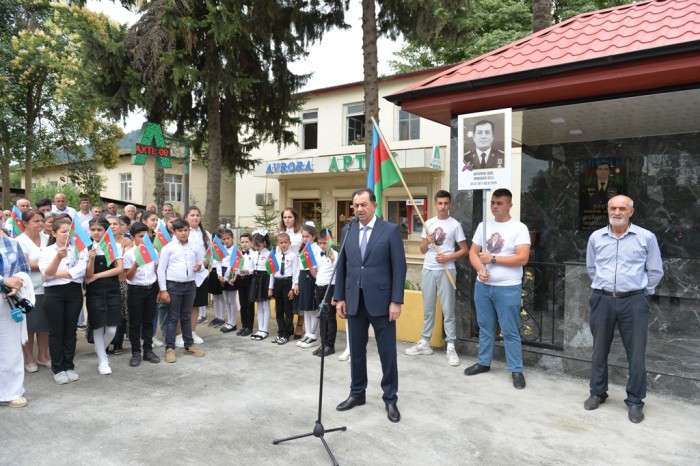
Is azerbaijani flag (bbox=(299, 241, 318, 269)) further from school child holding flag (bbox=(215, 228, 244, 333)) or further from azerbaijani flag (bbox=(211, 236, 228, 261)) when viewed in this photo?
azerbaijani flag (bbox=(211, 236, 228, 261))

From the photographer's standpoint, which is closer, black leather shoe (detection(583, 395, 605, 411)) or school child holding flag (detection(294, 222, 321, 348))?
black leather shoe (detection(583, 395, 605, 411))

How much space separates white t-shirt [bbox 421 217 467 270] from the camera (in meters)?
6.30

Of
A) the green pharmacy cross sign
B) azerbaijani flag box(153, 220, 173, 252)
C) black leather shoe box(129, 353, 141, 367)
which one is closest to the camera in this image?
black leather shoe box(129, 353, 141, 367)

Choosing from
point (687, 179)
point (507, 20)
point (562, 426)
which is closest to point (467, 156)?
point (562, 426)

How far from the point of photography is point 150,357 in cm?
609

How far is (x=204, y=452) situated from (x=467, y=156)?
4138 mm

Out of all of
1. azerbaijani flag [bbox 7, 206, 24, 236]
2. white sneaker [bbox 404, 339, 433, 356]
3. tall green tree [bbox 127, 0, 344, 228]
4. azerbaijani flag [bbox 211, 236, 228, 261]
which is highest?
tall green tree [bbox 127, 0, 344, 228]

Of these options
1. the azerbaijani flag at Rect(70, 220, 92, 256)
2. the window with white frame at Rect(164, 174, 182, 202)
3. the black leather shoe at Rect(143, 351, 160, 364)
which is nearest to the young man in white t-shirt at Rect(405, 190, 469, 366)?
the black leather shoe at Rect(143, 351, 160, 364)

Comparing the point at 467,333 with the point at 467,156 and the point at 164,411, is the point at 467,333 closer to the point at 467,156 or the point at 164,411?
the point at 467,156

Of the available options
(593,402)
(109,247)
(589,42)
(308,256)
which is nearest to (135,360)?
(109,247)

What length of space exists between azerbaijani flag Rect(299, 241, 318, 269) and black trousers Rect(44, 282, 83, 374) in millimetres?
2713

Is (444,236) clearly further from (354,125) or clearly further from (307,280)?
(354,125)

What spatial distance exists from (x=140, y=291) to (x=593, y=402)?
5124 millimetres

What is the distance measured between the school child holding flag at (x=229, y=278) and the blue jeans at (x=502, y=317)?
12.7 feet
